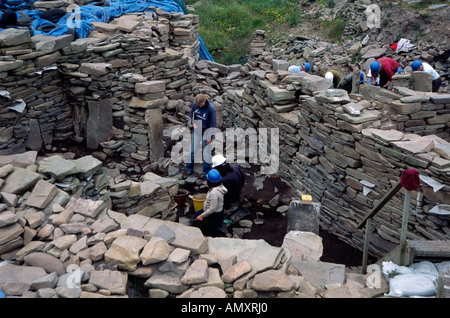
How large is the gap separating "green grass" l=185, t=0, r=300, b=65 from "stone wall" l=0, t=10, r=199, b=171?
253 inches

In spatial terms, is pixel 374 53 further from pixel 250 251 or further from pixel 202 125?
pixel 250 251

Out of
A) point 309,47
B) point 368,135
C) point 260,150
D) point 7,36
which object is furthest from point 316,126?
point 309,47

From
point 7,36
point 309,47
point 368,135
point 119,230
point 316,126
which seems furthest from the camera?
point 309,47

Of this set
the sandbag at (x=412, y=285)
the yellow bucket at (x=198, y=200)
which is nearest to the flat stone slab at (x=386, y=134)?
the sandbag at (x=412, y=285)

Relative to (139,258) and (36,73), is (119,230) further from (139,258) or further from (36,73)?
(36,73)

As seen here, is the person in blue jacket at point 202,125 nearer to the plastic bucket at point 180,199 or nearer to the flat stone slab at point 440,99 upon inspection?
the plastic bucket at point 180,199

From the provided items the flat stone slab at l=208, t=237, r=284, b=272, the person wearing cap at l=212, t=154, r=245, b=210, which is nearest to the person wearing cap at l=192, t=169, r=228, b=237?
the person wearing cap at l=212, t=154, r=245, b=210

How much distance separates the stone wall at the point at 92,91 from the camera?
8656 millimetres

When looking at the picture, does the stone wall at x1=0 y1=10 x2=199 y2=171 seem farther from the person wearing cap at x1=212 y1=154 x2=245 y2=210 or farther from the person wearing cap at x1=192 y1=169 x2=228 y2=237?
the person wearing cap at x1=192 y1=169 x2=228 y2=237

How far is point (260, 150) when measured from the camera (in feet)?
31.3

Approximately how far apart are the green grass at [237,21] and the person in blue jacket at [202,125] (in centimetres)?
884

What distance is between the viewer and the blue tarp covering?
11.0 meters

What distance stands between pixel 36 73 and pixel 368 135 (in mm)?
6871

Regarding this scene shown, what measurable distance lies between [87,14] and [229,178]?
24.2ft
